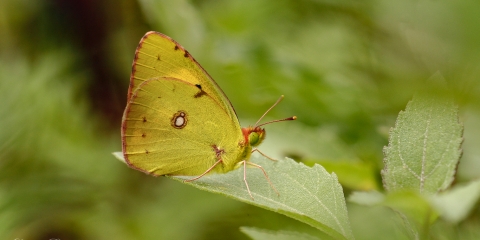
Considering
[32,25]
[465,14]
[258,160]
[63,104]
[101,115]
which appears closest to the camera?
[465,14]

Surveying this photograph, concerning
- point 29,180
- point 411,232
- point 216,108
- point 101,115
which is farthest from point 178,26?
point 411,232

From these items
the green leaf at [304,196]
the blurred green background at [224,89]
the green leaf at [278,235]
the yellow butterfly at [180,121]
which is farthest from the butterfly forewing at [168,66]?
the green leaf at [278,235]

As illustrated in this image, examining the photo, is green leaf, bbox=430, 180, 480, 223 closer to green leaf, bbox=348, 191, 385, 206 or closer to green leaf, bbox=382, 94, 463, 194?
green leaf, bbox=348, 191, 385, 206

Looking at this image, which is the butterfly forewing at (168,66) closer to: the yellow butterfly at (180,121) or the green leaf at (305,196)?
the yellow butterfly at (180,121)

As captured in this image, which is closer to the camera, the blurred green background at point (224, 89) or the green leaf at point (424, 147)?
the green leaf at point (424, 147)

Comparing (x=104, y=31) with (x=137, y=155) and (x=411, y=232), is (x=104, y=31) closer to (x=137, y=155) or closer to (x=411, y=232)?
(x=137, y=155)

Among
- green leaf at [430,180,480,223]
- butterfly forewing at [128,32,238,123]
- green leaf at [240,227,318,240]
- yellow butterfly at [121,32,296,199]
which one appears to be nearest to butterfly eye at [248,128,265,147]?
yellow butterfly at [121,32,296,199]

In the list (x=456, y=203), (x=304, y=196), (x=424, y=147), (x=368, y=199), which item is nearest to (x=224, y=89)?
(x=304, y=196)
